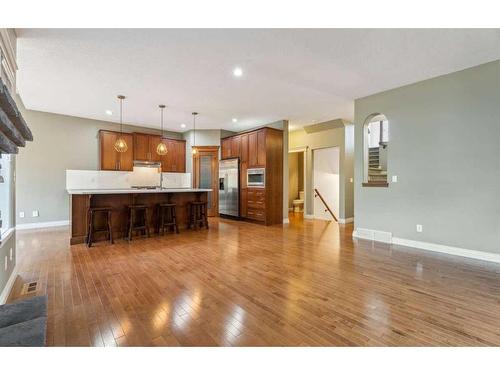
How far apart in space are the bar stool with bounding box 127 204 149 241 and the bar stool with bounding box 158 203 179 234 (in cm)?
29

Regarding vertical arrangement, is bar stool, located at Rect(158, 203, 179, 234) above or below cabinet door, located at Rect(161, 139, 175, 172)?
below

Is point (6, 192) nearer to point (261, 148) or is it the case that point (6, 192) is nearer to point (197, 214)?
point (197, 214)

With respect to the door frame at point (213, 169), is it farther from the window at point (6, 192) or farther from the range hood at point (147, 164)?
the window at point (6, 192)

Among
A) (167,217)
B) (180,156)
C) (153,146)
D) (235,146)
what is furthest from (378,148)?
(153,146)

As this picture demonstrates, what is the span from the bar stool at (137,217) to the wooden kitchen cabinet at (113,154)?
2442 mm

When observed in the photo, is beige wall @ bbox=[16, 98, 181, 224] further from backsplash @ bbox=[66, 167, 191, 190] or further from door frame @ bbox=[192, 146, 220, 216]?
door frame @ bbox=[192, 146, 220, 216]

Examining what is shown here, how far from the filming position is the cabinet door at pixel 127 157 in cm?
647

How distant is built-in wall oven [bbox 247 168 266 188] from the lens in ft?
19.7

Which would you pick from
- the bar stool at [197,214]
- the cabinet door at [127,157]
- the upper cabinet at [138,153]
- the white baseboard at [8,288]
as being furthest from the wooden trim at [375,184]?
the cabinet door at [127,157]

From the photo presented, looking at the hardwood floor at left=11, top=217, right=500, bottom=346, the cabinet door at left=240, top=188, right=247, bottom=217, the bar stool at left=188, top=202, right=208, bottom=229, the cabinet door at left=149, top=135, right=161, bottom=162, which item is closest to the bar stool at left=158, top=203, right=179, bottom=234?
the bar stool at left=188, top=202, right=208, bottom=229

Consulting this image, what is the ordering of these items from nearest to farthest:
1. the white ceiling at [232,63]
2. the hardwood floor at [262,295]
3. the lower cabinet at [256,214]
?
the hardwood floor at [262,295] → the white ceiling at [232,63] → the lower cabinet at [256,214]

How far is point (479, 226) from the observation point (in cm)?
336

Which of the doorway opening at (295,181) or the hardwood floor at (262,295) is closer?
the hardwood floor at (262,295)
